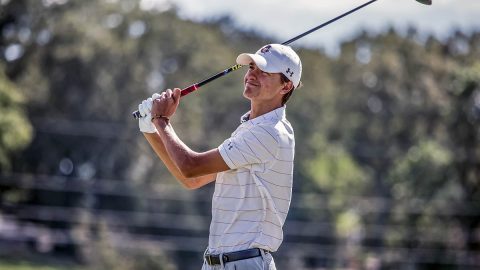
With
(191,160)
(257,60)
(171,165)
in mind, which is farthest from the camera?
(171,165)

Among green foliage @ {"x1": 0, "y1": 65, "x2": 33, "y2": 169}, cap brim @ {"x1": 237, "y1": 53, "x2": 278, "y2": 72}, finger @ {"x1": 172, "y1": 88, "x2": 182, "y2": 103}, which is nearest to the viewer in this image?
cap brim @ {"x1": 237, "y1": 53, "x2": 278, "y2": 72}

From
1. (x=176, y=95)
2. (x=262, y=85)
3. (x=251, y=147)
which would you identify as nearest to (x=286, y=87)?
(x=262, y=85)

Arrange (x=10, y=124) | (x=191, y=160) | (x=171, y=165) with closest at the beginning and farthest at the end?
1. (x=191, y=160)
2. (x=171, y=165)
3. (x=10, y=124)

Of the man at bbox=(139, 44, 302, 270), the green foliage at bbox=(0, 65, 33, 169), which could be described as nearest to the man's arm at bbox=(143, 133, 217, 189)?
the man at bbox=(139, 44, 302, 270)

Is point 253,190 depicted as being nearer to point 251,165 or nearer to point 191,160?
point 251,165

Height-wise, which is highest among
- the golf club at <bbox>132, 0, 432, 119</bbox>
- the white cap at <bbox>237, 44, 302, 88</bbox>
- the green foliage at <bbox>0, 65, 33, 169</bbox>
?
the white cap at <bbox>237, 44, 302, 88</bbox>

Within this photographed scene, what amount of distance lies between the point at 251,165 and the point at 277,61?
21.2 inches

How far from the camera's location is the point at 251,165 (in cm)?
542

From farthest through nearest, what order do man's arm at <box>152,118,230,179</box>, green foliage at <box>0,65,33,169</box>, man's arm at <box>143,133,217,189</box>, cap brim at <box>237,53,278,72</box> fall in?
green foliage at <box>0,65,33,169</box> < man's arm at <box>143,133,217,189</box> < cap brim at <box>237,53,278,72</box> < man's arm at <box>152,118,230,179</box>

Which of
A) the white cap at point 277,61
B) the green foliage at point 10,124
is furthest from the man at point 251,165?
the green foliage at point 10,124

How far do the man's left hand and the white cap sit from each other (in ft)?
1.22

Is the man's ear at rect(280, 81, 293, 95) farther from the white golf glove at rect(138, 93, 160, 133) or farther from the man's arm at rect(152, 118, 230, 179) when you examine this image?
the white golf glove at rect(138, 93, 160, 133)

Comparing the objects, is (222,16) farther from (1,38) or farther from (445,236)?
(445,236)

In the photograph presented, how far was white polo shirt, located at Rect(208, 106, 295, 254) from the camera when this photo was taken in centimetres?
536
